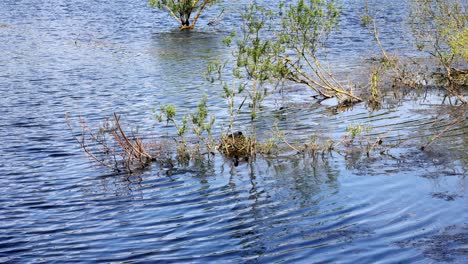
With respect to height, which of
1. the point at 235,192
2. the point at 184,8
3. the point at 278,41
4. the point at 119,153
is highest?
the point at 184,8

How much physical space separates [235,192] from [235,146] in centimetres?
241

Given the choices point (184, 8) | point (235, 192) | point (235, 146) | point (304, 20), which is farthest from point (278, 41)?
point (184, 8)

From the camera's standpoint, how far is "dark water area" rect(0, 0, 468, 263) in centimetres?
1045

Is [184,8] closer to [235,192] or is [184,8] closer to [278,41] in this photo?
[278,41]

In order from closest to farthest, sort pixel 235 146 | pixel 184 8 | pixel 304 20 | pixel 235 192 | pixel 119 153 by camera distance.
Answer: pixel 235 192 < pixel 235 146 < pixel 119 153 < pixel 304 20 < pixel 184 8

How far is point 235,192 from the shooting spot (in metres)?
13.1

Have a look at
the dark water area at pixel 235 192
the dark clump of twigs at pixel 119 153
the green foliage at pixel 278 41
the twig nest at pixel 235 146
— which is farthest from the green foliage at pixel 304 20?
the dark clump of twigs at pixel 119 153

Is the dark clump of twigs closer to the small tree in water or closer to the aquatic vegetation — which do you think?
the aquatic vegetation

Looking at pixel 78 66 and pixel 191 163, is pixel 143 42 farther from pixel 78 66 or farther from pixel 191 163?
pixel 191 163

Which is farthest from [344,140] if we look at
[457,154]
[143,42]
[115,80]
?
[143,42]

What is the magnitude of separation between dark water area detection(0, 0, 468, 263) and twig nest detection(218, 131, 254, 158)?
0.36m

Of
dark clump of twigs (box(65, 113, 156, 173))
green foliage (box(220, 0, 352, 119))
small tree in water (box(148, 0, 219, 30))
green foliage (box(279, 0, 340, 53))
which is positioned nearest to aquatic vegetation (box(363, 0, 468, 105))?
green foliage (box(279, 0, 340, 53))

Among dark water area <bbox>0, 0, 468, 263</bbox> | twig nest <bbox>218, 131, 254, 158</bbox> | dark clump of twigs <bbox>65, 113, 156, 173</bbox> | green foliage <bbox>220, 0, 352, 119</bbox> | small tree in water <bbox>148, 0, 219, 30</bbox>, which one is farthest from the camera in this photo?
small tree in water <bbox>148, 0, 219, 30</bbox>

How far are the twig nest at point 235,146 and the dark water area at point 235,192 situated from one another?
357mm
